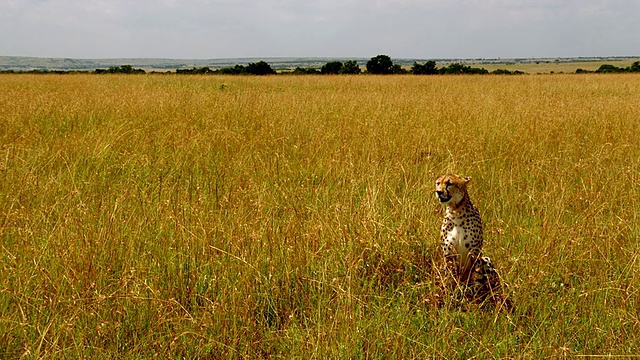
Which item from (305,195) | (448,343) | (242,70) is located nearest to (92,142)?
(305,195)

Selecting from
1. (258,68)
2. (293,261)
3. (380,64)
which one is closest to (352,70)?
(380,64)

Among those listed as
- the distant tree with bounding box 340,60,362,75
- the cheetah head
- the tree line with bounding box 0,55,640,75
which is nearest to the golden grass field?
the cheetah head

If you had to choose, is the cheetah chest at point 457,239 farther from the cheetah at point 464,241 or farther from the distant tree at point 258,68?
the distant tree at point 258,68

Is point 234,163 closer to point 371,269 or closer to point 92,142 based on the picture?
point 92,142

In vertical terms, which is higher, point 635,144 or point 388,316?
point 635,144

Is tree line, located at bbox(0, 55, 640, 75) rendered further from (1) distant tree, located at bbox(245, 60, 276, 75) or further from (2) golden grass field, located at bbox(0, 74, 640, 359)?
(2) golden grass field, located at bbox(0, 74, 640, 359)

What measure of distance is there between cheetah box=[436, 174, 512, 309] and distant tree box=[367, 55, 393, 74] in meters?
22.6

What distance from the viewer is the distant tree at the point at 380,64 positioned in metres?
24.1

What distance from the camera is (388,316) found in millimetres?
1842

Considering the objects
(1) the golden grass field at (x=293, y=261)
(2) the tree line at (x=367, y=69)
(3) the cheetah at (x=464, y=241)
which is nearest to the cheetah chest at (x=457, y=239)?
(3) the cheetah at (x=464, y=241)

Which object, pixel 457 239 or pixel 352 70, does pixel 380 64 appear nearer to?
pixel 352 70

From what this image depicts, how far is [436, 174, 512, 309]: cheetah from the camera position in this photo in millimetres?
1705

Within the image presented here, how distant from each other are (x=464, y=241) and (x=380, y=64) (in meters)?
24.1

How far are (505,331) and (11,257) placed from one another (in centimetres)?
197
